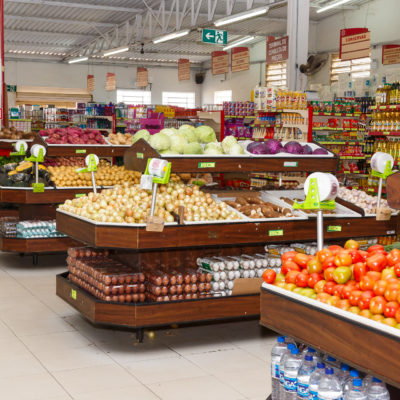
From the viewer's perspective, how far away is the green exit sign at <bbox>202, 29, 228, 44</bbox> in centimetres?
1493

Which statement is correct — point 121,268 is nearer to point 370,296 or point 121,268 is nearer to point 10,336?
point 10,336

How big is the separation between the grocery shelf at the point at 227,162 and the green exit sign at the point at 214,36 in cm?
966

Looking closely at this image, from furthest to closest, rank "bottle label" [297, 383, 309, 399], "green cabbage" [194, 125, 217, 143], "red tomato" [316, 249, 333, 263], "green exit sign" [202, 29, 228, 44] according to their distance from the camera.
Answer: "green exit sign" [202, 29, 228, 44]
"green cabbage" [194, 125, 217, 143]
"red tomato" [316, 249, 333, 263]
"bottle label" [297, 383, 309, 399]

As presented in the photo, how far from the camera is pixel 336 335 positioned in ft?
8.64

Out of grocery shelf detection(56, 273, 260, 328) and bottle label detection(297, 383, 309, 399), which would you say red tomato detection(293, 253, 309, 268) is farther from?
grocery shelf detection(56, 273, 260, 328)

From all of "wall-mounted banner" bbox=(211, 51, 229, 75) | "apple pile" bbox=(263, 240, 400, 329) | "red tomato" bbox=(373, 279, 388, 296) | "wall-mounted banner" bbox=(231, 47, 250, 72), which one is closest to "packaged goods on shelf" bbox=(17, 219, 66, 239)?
"apple pile" bbox=(263, 240, 400, 329)

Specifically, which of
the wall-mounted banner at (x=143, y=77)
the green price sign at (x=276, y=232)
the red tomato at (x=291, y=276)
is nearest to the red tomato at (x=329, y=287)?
the red tomato at (x=291, y=276)

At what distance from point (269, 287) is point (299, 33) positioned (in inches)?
370

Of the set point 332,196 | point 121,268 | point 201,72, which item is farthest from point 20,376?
point 201,72

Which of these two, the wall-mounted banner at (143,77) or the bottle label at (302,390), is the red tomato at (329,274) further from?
the wall-mounted banner at (143,77)

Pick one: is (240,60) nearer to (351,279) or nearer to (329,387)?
(351,279)

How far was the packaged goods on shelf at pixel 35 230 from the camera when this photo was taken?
7.65 meters

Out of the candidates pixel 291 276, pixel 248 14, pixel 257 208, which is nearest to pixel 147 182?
pixel 257 208

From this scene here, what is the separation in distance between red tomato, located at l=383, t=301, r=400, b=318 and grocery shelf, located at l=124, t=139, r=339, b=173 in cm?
291
